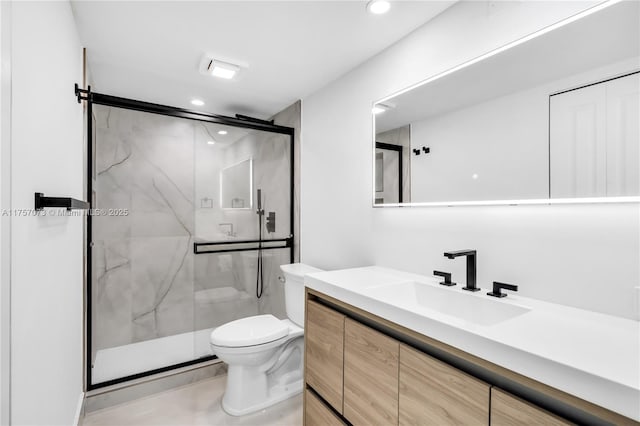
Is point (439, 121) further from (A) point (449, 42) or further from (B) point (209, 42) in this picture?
(B) point (209, 42)

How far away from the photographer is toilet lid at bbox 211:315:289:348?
6.34 feet

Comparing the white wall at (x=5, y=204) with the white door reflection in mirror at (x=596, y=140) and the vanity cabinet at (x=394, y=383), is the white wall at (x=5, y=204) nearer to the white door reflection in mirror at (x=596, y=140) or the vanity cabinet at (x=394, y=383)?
the vanity cabinet at (x=394, y=383)

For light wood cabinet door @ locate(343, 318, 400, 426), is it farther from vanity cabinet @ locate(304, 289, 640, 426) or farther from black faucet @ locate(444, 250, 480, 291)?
black faucet @ locate(444, 250, 480, 291)

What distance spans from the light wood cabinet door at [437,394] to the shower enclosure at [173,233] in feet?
5.75

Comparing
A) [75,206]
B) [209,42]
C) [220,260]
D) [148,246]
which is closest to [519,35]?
[209,42]

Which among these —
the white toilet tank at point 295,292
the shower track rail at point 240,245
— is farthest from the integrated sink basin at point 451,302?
the shower track rail at point 240,245

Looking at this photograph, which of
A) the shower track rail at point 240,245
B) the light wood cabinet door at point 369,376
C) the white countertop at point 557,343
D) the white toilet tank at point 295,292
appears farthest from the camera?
the shower track rail at point 240,245

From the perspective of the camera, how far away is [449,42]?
5.04 feet

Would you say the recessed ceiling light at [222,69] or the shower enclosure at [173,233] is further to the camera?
the shower enclosure at [173,233]

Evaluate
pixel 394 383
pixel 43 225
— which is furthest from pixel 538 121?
pixel 43 225

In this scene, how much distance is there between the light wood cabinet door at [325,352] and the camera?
140 cm

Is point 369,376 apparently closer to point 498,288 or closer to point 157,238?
point 498,288

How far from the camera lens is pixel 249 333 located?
203 cm

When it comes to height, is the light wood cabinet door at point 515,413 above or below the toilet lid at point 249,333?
above
